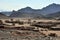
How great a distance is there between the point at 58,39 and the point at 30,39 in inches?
136

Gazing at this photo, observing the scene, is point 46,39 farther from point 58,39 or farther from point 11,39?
point 11,39

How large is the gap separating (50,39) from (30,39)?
2310 millimetres

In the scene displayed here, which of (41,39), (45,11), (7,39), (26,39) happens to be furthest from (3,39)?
(45,11)

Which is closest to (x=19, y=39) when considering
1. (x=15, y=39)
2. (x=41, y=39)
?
(x=15, y=39)

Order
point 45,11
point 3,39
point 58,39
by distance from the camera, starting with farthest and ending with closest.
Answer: point 45,11 < point 58,39 < point 3,39

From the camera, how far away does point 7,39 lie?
81.9 feet

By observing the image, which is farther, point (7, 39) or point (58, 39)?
point (58, 39)

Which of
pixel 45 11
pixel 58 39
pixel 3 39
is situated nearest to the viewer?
pixel 3 39

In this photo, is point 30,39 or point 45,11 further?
point 45,11

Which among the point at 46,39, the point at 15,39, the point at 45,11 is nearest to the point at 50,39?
the point at 46,39

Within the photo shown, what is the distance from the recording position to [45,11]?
194625mm

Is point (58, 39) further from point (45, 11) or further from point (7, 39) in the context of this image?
point (45, 11)

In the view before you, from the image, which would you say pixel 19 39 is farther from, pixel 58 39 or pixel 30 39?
pixel 58 39

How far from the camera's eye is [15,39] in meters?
25.4
